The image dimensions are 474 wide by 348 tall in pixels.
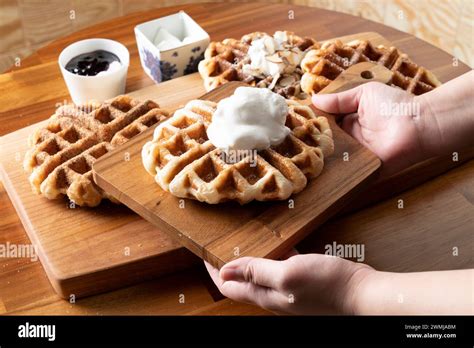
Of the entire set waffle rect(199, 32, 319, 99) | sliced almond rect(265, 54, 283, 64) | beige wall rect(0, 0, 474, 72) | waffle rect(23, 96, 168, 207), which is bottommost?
beige wall rect(0, 0, 474, 72)

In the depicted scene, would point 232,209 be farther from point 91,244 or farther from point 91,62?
point 91,62

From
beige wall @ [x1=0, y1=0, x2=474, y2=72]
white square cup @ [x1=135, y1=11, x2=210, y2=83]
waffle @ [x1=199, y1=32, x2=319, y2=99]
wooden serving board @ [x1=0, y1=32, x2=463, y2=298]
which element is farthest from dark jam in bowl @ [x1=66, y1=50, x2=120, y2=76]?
beige wall @ [x1=0, y1=0, x2=474, y2=72]

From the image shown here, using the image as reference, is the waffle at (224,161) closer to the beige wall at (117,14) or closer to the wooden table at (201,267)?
the wooden table at (201,267)

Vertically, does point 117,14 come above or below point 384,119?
below

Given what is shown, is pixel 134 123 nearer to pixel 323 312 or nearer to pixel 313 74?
pixel 313 74

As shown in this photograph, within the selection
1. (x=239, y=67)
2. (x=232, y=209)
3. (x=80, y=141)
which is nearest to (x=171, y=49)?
(x=239, y=67)

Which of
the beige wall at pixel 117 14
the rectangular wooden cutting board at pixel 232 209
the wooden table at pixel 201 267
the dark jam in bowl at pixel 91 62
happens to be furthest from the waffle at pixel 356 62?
the beige wall at pixel 117 14

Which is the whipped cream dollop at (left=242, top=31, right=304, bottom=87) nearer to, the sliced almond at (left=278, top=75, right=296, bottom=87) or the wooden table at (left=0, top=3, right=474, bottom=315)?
the sliced almond at (left=278, top=75, right=296, bottom=87)

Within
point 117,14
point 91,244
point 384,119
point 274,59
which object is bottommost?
point 117,14
